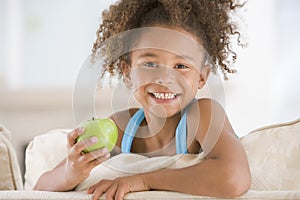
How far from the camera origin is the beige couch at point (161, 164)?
3.40ft

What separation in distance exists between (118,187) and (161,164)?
137 millimetres

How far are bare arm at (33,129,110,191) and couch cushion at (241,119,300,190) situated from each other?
0.40 meters

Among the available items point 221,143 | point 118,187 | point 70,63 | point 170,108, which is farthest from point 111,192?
point 70,63

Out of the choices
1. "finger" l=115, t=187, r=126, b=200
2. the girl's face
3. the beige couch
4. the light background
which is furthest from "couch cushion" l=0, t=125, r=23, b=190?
the light background

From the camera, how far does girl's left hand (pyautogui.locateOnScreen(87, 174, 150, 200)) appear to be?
1054 millimetres

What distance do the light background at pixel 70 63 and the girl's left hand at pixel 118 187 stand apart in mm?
2035

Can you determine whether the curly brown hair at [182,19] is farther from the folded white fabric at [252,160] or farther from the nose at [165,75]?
the folded white fabric at [252,160]

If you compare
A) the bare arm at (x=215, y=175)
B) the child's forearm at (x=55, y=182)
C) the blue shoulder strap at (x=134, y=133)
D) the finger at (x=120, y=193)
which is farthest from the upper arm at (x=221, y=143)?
the child's forearm at (x=55, y=182)

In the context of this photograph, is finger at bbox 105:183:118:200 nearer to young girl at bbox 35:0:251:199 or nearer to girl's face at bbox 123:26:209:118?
young girl at bbox 35:0:251:199

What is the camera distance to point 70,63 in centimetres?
321

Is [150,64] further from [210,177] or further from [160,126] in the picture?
[210,177]

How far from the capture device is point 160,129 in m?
1.57

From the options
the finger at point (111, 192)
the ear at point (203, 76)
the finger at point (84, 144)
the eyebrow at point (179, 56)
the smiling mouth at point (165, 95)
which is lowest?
the finger at point (111, 192)

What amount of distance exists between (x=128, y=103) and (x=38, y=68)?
5.73 ft
